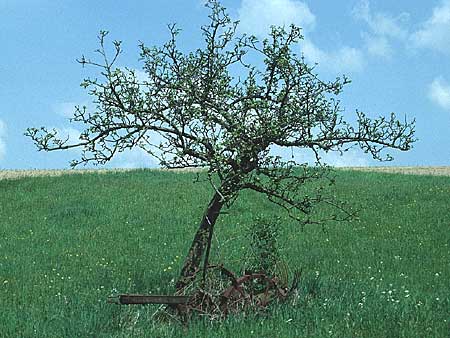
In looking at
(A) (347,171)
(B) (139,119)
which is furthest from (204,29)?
(A) (347,171)

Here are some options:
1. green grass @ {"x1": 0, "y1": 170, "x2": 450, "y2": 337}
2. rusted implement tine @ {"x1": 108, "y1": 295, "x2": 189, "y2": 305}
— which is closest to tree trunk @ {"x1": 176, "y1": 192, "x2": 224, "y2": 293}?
green grass @ {"x1": 0, "y1": 170, "x2": 450, "y2": 337}

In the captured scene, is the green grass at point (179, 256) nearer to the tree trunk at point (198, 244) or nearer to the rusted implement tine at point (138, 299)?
the rusted implement tine at point (138, 299)

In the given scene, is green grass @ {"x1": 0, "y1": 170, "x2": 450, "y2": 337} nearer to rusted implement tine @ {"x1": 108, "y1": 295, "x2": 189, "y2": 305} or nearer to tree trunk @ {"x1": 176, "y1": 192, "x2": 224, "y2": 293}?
rusted implement tine @ {"x1": 108, "y1": 295, "x2": 189, "y2": 305}

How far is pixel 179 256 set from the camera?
612 inches

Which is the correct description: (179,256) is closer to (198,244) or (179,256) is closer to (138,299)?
(198,244)

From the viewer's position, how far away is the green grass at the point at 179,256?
1011cm

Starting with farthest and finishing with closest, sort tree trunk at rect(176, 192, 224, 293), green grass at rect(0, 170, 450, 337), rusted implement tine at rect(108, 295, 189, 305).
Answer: tree trunk at rect(176, 192, 224, 293)
green grass at rect(0, 170, 450, 337)
rusted implement tine at rect(108, 295, 189, 305)

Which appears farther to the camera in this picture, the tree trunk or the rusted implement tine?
the tree trunk

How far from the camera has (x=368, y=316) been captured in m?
10.4

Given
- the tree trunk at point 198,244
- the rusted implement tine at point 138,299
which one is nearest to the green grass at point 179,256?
the rusted implement tine at point 138,299

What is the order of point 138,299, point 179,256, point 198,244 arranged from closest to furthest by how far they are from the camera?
point 138,299 → point 198,244 → point 179,256

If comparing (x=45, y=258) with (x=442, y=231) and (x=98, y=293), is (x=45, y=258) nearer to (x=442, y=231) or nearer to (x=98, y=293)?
(x=98, y=293)

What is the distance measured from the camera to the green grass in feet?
33.2

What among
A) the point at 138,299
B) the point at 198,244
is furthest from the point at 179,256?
the point at 138,299
